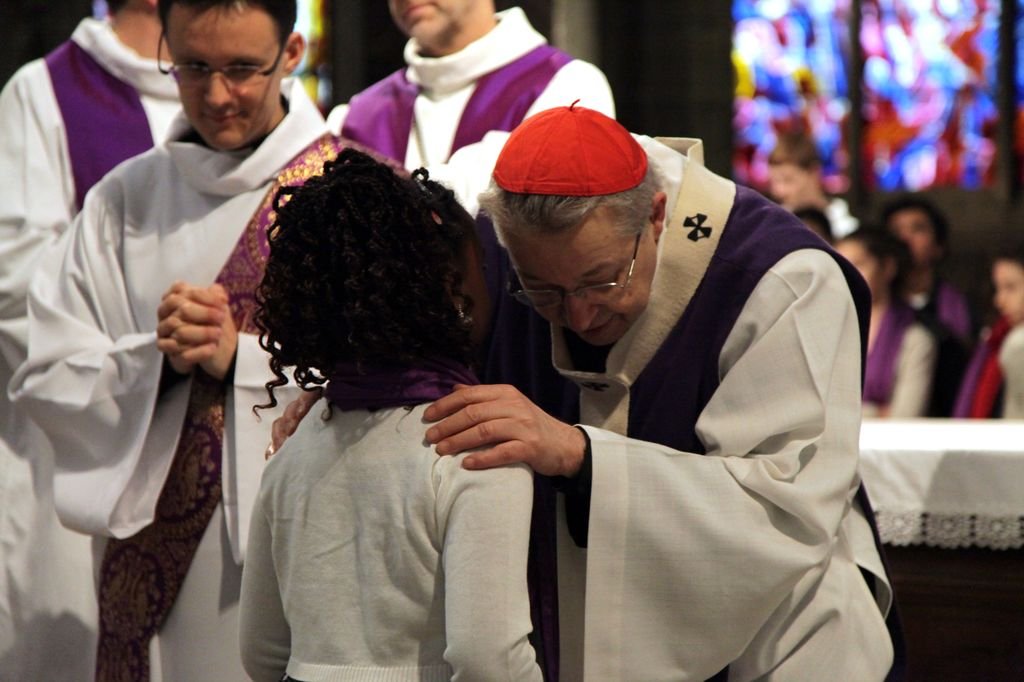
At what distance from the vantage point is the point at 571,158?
265 cm

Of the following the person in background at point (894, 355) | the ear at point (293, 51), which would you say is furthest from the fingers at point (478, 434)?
the person in background at point (894, 355)

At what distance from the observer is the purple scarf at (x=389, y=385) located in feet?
7.84

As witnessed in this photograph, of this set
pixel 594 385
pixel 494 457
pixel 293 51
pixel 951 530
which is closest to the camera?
pixel 494 457

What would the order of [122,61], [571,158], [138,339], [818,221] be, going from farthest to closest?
[818,221] < [122,61] < [138,339] < [571,158]

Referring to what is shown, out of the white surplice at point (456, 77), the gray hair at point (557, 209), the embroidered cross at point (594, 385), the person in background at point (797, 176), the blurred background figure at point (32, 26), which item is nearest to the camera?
the gray hair at point (557, 209)

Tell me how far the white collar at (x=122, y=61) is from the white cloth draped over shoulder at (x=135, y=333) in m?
0.82

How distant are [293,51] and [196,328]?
→ 0.75 m

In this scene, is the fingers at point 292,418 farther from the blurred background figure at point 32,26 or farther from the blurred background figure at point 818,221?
the blurred background figure at point 32,26

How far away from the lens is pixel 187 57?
3.28m

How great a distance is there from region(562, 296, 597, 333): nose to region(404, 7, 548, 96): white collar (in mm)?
1654

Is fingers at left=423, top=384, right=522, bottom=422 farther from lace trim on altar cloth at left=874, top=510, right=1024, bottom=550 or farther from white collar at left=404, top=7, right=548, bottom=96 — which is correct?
white collar at left=404, top=7, right=548, bottom=96

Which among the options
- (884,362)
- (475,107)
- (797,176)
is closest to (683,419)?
(475,107)

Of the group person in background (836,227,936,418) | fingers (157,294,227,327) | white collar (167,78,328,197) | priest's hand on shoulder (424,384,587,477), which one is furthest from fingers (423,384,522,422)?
person in background (836,227,936,418)

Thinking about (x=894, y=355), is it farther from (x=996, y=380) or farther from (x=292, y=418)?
(x=292, y=418)
